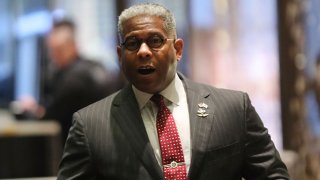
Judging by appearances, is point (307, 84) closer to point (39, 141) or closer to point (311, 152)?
point (311, 152)

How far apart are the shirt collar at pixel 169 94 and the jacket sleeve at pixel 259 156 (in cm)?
26

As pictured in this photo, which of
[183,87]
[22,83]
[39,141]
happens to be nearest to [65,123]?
[39,141]

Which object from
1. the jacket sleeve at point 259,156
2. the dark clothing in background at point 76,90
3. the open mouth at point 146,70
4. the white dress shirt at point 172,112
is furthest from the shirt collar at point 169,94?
the dark clothing in background at point 76,90

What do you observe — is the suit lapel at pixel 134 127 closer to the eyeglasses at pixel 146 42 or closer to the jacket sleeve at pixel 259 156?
the eyeglasses at pixel 146 42

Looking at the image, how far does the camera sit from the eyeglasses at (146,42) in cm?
236

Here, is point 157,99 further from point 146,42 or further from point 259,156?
point 259,156

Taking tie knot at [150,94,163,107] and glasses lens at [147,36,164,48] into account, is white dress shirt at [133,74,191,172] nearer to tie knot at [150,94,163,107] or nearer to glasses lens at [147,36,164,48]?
tie knot at [150,94,163,107]

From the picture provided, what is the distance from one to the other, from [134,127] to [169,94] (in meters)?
0.19

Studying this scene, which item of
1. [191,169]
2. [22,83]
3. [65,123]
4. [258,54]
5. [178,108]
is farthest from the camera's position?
[22,83]

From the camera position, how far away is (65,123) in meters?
6.09

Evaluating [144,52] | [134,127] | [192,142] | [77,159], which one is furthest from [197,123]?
[77,159]

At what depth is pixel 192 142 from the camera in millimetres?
2387

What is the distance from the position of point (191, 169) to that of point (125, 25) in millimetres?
541

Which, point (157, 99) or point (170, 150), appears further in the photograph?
point (157, 99)
